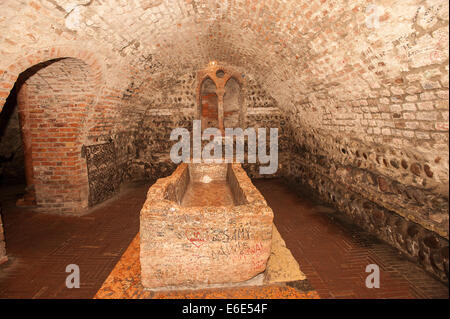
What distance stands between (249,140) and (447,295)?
6.44 meters

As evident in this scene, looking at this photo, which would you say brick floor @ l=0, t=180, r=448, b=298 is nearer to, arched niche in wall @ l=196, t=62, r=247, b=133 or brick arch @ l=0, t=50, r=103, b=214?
brick arch @ l=0, t=50, r=103, b=214

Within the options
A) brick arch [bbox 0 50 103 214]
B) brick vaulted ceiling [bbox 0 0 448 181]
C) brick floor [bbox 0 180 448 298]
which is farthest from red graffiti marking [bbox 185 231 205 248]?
brick arch [bbox 0 50 103 214]

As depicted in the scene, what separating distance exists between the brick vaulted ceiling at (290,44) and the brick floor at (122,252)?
1.69m

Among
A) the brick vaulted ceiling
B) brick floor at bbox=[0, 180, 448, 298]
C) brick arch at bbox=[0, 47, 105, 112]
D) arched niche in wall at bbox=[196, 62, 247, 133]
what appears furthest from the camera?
arched niche in wall at bbox=[196, 62, 247, 133]

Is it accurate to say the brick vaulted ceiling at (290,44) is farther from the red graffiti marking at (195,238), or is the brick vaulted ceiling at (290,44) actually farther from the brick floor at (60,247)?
the red graffiti marking at (195,238)

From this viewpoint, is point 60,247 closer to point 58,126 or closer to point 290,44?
point 58,126

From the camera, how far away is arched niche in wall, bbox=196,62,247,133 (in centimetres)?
816

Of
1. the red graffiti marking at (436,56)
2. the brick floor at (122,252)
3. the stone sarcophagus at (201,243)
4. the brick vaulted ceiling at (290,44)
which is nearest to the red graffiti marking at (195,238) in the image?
the stone sarcophagus at (201,243)

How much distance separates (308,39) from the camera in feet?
12.9

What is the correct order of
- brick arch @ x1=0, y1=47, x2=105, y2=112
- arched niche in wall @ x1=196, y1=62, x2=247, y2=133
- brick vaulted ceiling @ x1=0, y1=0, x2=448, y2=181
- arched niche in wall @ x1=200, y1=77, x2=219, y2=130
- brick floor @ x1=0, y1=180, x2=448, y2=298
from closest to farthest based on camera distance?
brick vaulted ceiling @ x1=0, y1=0, x2=448, y2=181
brick floor @ x1=0, y1=180, x2=448, y2=298
brick arch @ x1=0, y1=47, x2=105, y2=112
arched niche in wall @ x1=196, y1=62, x2=247, y2=133
arched niche in wall @ x1=200, y1=77, x2=219, y2=130

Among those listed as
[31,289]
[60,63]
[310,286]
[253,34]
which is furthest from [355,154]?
[60,63]

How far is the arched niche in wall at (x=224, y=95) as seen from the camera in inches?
321

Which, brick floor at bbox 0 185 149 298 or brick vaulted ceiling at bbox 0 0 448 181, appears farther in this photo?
brick floor at bbox 0 185 149 298

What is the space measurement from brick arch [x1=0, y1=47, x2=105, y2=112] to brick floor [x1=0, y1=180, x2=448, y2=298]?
2255 millimetres
